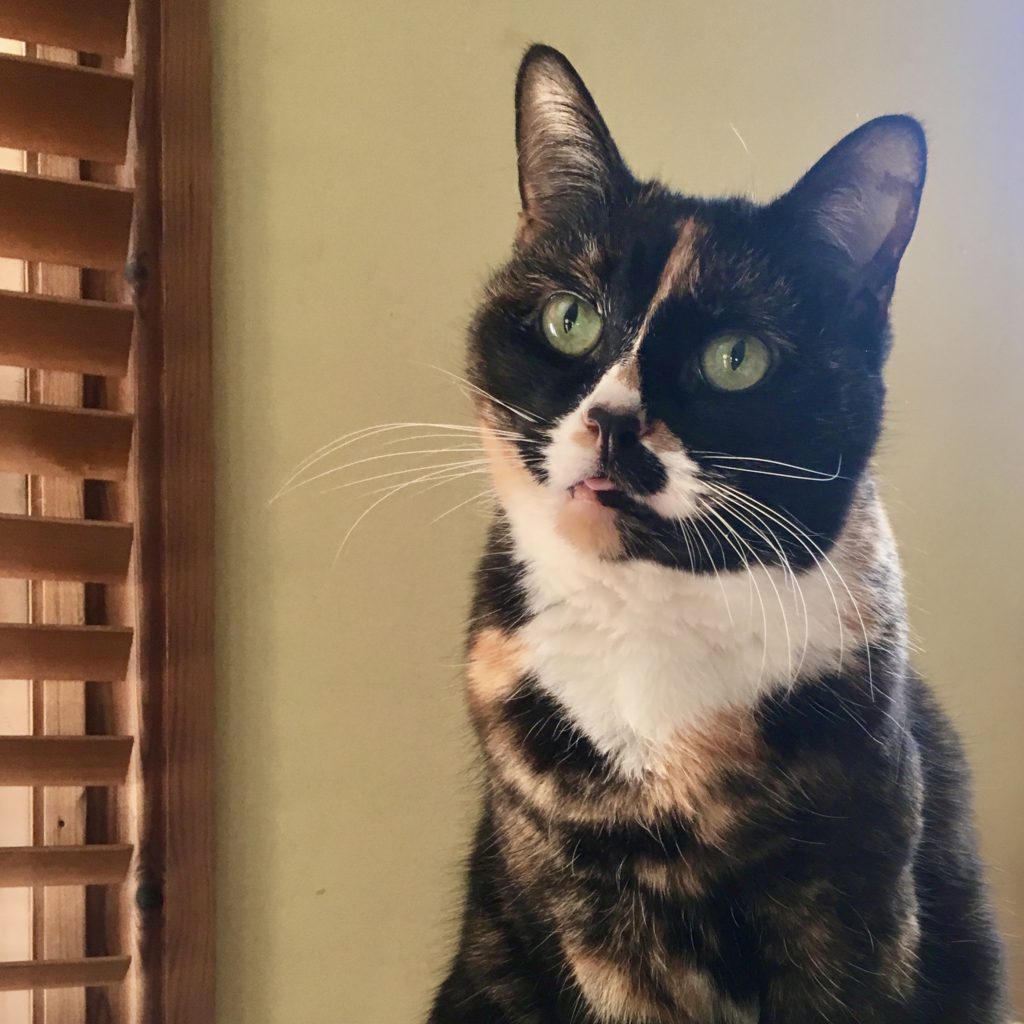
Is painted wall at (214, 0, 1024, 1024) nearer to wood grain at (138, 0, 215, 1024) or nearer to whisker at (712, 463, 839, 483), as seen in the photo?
wood grain at (138, 0, 215, 1024)

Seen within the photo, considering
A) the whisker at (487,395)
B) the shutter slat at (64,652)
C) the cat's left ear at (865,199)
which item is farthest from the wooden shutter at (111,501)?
the cat's left ear at (865,199)

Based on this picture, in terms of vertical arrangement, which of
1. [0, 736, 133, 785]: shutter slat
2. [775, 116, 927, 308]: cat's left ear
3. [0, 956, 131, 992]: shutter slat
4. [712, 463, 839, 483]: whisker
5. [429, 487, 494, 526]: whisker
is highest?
[775, 116, 927, 308]: cat's left ear

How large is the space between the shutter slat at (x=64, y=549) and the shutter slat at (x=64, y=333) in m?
0.11

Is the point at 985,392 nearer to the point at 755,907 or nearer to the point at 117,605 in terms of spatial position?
the point at 755,907

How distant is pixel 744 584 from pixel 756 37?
53 cm

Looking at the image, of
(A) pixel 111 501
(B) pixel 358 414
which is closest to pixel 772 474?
(B) pixel 358 414

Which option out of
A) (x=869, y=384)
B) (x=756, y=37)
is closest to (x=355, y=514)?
(x=869, y=384)

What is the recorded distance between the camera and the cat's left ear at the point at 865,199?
2.10 ft

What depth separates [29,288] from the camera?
27.7 inches

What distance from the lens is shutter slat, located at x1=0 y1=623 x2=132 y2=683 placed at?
0.64m

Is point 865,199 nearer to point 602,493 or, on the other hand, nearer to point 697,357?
point 697,357

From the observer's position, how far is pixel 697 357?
617 mm

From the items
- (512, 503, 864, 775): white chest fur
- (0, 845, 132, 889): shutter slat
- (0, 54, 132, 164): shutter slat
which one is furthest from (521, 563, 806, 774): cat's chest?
(0, 54, 132, 164): shutter slat

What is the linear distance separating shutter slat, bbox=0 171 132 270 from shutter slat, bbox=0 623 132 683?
10.1 inches
